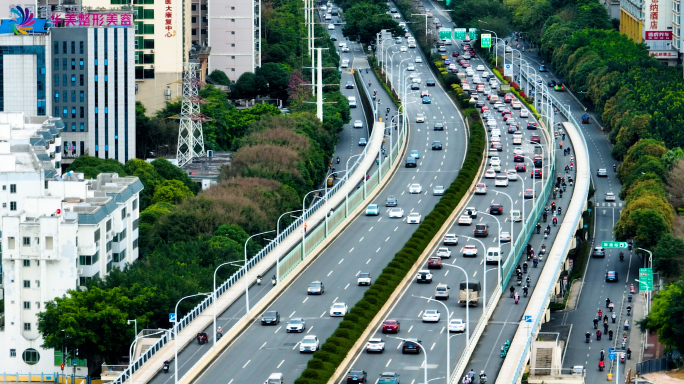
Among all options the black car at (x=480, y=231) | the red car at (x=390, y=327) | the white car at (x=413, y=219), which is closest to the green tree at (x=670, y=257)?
the black car at (x=480, y=231)

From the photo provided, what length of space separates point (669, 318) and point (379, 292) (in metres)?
22.9

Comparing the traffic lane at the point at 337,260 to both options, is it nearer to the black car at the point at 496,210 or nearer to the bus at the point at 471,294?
the black car at the point at 496,210

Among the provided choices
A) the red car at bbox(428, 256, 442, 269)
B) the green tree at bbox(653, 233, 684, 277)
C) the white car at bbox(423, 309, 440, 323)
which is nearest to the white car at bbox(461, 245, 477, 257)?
the red car at bbox(428, 256, 442, 269)

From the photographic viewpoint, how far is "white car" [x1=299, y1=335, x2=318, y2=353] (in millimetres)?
129762

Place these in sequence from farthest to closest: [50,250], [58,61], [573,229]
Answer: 1. [58,61]
2. [573,229]
3. [50,250]

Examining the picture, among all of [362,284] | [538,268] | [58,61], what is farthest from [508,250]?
[58,61]

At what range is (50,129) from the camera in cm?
18662

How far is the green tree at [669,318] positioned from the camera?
13975cm

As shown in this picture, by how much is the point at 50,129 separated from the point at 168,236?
31.8 meters

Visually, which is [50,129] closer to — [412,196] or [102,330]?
[412,196]

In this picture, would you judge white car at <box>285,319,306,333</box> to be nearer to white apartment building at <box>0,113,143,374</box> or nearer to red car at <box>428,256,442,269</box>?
white apartment building at <box>0,113,143,374</box>

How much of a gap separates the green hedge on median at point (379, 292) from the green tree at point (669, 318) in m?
21.1

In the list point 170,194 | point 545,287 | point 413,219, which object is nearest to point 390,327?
point 545,287

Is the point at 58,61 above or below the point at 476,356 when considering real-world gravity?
above
